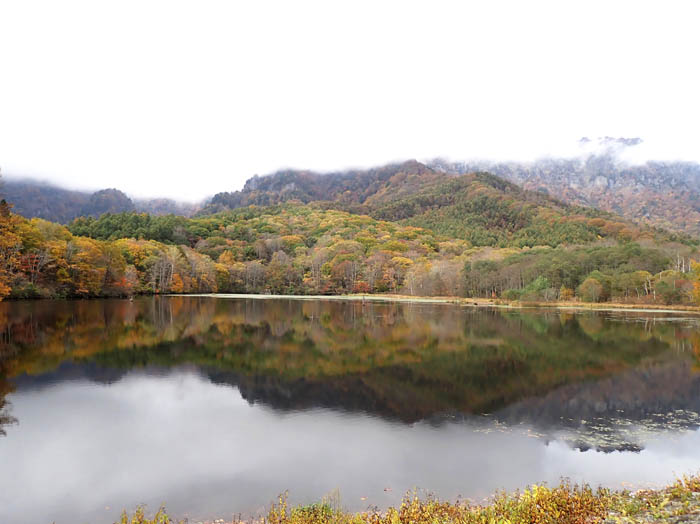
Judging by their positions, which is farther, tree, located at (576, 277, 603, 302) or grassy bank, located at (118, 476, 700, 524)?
tree, located at (576, 277, 603, 302)

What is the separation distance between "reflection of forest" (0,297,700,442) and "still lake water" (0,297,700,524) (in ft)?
0.48

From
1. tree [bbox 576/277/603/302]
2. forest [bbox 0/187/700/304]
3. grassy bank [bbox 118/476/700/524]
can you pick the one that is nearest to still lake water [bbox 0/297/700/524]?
grassy bank [bbox 118/476/700/524]

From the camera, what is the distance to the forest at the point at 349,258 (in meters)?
65.6

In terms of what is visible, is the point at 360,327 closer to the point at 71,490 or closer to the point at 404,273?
the point at 71,490

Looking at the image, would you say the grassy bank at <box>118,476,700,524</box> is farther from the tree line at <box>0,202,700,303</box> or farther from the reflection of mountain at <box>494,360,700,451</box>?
the tree line at <box>0,202,700,303</box>

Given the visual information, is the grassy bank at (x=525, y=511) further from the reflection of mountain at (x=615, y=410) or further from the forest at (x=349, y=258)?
the forest at (x=349, y=258)

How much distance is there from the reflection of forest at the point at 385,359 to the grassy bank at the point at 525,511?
6465 millimetres

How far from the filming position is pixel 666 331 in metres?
38.0

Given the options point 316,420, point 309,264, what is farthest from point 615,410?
point 309,264

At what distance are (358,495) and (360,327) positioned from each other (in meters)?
30.0

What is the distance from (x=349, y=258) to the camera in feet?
387

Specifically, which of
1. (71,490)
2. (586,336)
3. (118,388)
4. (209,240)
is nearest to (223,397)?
(118,388)

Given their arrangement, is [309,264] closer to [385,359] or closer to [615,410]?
[385,359]

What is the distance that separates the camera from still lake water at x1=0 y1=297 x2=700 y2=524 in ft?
32.2
